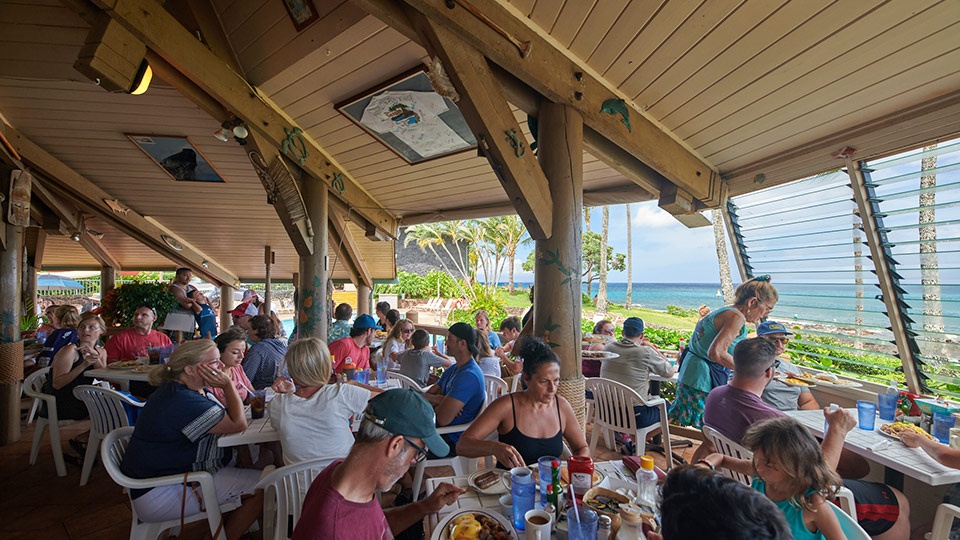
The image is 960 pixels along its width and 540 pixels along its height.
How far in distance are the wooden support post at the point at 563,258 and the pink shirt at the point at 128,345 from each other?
13.7 ft

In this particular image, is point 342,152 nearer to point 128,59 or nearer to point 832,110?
point 128,59

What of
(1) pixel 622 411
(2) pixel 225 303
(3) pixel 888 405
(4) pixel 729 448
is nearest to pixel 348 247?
(2) pixel 225 303

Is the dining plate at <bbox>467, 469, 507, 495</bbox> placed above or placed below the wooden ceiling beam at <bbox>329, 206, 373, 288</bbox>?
below

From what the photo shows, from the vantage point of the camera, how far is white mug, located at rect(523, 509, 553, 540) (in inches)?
51.7

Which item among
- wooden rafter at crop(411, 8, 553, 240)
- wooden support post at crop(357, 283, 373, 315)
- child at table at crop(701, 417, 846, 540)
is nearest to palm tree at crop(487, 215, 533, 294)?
wooden support post at crop(357, 283, 373, 315)

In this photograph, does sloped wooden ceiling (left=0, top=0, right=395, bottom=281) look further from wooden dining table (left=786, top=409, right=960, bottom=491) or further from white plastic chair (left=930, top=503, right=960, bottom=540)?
white plastic chair (left=930, top=503, right=960, bottom=540)

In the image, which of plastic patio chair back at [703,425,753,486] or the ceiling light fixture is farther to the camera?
the ceiling light fixture

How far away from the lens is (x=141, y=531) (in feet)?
6.70

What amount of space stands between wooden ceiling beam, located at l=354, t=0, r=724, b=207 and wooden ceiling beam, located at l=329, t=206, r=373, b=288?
14.0ft

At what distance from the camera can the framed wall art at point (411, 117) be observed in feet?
12.0

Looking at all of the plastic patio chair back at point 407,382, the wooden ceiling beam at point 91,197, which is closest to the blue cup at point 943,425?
the plastic patio chair back at point 407,382

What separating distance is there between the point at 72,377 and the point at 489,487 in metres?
3.83

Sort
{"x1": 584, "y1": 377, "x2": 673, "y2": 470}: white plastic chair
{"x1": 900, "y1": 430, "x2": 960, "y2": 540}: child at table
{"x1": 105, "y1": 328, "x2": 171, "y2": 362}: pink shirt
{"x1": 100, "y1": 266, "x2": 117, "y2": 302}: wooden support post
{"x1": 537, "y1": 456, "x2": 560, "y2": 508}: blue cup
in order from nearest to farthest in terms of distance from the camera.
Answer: {"x1": 537, "y1": 456, "x2": 560, "y2": 508}: blue cup
{"x1": 900, "y1": 430, "x2": 960, "y2": 540}: child at table
{"x1": 584, "y1": 377, "x2": 673, "y2": 470}: white plastic chair
{"x1": 105, "y1": 328, "x2": 171, "y2": 362}: pink shirt
{"x1": 100, "y1": 266, "x2": 117, "y2": 302}: wooden support post

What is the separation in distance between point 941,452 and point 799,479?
142 cm
